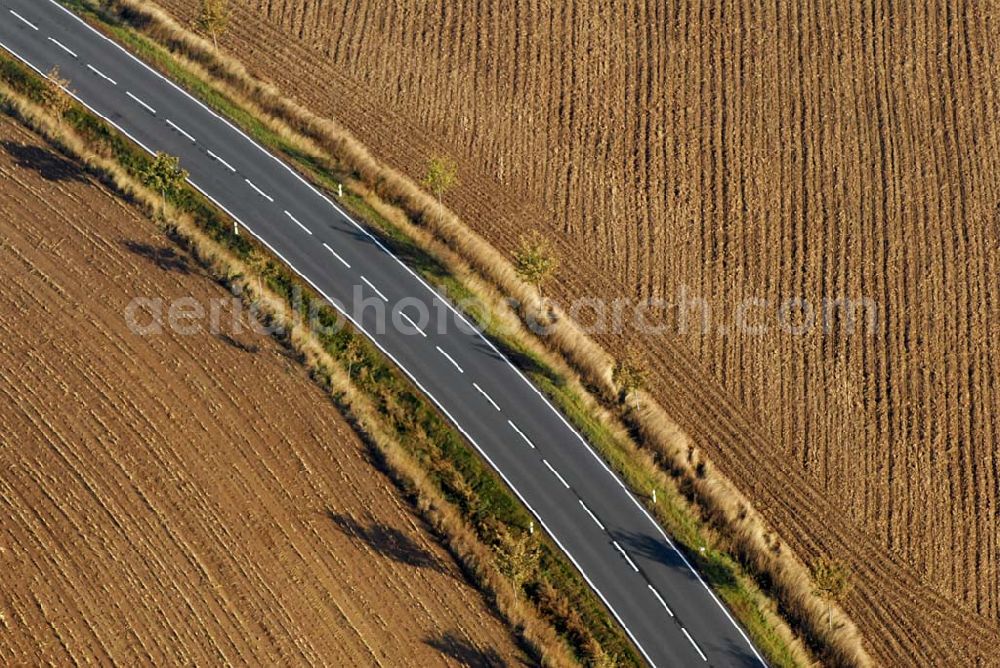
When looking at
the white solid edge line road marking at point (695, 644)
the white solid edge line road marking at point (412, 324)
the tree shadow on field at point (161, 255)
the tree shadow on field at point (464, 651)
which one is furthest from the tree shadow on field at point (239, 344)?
the white solid edge line road marking at point (695, 644)

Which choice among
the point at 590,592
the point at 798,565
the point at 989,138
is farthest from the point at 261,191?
the point at 989,138

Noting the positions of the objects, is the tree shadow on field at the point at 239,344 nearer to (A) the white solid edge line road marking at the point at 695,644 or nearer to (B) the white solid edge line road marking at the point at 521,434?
(B) the white solid edge line road marking at the point at 521,434

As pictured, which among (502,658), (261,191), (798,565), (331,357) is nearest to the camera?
(502,658)

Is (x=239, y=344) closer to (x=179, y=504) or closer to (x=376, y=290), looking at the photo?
(x=376, y=290)

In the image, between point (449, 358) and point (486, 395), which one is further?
point (449, 358)

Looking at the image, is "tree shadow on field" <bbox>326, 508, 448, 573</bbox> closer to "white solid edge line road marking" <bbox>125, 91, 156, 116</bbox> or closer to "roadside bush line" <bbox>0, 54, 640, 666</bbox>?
"roadside bush line" <bbox>0, 54, 640, 666</bbox>

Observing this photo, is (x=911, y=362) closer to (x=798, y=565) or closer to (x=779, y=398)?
(x=779, y=398)

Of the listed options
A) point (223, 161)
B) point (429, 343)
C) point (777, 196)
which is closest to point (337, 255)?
point (429, 343)

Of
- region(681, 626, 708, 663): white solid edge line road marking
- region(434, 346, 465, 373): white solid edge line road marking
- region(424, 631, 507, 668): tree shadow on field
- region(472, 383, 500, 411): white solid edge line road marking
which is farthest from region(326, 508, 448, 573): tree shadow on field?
region(681, 626, 708, 663): white solid edge line road marking
